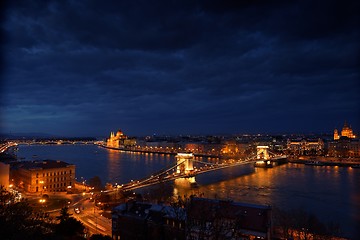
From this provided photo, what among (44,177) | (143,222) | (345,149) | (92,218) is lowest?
(92,218)

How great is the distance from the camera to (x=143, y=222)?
3549mm

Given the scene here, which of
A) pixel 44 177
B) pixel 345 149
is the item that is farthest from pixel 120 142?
pixel 44 177

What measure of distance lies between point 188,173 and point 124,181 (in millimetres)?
1735

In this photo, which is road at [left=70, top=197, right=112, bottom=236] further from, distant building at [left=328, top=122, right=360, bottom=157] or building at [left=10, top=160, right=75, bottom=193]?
distant building at [left=328, top=122, right=360, bottom=157]

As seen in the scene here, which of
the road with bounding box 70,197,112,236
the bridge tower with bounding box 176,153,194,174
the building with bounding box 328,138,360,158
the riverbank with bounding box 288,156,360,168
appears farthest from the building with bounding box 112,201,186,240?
the building with bounding box 328,138,360,158

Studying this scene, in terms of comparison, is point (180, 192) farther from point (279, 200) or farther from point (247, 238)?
point (247, 238)

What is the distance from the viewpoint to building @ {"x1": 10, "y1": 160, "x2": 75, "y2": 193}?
6711mm

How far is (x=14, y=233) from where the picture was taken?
1421mm

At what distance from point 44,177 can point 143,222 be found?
404 cm

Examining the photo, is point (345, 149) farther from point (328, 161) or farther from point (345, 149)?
point (328, 161)

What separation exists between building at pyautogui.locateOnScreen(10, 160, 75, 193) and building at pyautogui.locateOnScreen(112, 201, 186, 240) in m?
3.29

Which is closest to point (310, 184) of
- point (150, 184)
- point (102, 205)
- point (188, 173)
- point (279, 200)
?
point (279, 200)

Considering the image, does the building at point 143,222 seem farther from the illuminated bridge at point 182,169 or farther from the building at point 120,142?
the building at point 120,142

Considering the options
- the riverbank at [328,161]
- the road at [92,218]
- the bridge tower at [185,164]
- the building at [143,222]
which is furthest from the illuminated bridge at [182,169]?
the building at [143,222]
